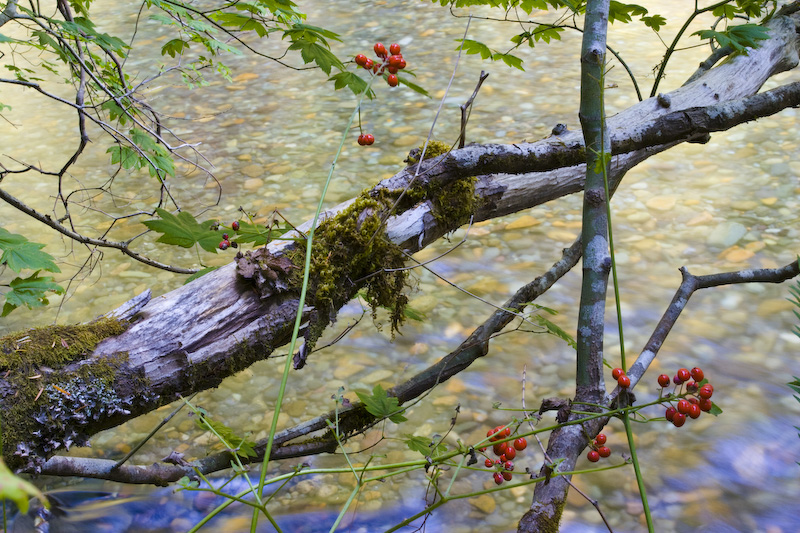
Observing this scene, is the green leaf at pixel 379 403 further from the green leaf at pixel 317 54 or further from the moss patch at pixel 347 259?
the green leaf at pixel 317 54

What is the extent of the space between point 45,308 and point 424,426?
2.03 metres

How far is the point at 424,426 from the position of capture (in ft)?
8.04

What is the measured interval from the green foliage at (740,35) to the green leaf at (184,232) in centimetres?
151

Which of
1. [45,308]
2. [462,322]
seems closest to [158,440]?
[45,308]

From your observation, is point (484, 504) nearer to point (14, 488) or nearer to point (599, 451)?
point (599, 451)

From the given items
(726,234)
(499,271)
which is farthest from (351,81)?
(726,234)

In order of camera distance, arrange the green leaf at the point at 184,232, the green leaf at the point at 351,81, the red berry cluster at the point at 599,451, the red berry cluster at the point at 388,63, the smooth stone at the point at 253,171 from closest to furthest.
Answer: the red berry cluster at the point at 599,451, the red berry cluster at the point at 388,63, the green leaf at the point at 184,232, the green leaf at the point at 351,81, the smooth stone at the point at 253,171

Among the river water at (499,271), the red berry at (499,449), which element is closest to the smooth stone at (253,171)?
the river water at (499,271)

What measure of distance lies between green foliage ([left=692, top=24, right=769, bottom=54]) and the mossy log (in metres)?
0.44

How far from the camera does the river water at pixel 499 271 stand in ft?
7.11

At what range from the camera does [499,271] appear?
11.0ft

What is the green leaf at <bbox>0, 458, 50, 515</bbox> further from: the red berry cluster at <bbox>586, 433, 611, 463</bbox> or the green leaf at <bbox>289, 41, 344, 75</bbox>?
the green leaf at <bbox>289, 41, 344, 75</bbox>

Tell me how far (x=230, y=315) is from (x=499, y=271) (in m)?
2.13

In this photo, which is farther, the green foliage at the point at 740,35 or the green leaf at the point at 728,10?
the green leaf at the point at 728,10
